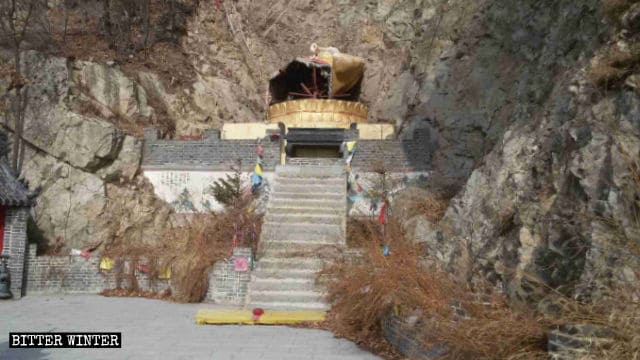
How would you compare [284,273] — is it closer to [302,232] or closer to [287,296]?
[287,296]

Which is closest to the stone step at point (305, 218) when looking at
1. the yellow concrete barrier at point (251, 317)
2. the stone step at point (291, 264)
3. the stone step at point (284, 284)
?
the stone step at point (291, 264)

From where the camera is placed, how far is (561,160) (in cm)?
602

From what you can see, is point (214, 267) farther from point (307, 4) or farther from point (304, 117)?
point (307, 4)

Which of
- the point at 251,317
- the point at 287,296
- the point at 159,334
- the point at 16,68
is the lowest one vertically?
the point at 159,334

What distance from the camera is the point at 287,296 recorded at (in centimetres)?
969

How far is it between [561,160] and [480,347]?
8.61ft

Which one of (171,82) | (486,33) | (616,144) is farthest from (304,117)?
(616,144)

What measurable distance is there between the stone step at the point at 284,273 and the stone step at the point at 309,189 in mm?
3421

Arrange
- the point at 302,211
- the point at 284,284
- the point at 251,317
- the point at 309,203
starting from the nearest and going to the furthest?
the point at 251,317 < the point at 284,284 < the point at 302,211 < the point at 309,203

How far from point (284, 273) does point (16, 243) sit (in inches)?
223

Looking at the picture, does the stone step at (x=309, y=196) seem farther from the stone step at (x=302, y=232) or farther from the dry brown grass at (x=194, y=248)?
the stone step at (x=302, y=232)

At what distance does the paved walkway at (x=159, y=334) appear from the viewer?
6207 mm

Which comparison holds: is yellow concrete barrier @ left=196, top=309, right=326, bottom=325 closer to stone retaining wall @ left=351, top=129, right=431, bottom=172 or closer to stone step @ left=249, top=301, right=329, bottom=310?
stone step @ left=249, top=301, right=329, bottom=310

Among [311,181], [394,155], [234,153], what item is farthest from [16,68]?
[394,155]
